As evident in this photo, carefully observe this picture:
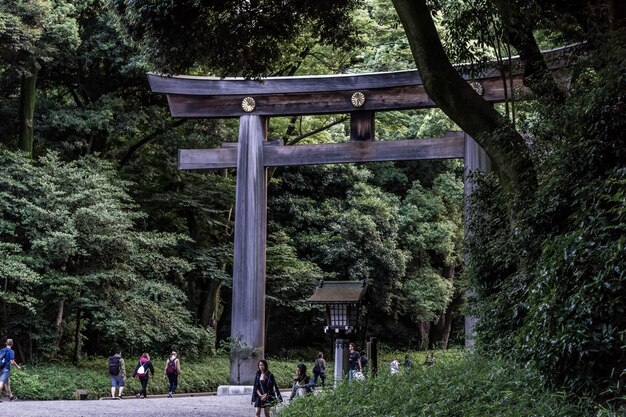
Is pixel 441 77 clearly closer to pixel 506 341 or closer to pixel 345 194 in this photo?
pixel 506 341

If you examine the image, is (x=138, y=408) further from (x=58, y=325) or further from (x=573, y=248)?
(x=573, y=248)

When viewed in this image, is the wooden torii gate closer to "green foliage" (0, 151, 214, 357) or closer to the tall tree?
"green foliage" (0, 151, 214, 357)

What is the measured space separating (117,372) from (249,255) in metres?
3.97

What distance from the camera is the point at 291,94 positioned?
62.3ft

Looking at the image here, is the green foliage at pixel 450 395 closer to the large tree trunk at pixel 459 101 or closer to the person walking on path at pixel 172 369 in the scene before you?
the large tree trunk at pixel 459 101

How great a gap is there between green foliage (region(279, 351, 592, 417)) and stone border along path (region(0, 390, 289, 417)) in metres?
4.52

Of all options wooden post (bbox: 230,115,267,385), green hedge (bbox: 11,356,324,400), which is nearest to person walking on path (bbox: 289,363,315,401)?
wooden post (bbox: 230,115,267,385)

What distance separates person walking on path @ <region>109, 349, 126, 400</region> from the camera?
1872 cm

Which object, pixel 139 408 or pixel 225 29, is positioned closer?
pixel 225 29

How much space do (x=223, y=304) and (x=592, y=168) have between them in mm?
Answer: 25556

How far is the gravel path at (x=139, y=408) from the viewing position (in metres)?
14.0

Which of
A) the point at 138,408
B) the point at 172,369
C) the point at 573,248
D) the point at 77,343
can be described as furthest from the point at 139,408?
the point at 573,248

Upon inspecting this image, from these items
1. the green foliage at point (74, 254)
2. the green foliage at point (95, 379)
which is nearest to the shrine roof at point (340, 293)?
the green foliage at point (74, 254)

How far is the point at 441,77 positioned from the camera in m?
8.86
